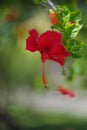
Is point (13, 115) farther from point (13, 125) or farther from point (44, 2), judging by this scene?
point (44, 2)

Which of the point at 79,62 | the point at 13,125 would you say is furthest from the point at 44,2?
the point at 13,125

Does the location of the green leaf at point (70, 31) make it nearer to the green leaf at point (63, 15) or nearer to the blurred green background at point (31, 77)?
the green leaf at point (63, 15)

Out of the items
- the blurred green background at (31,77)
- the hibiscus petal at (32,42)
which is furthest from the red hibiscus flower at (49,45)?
the blurred green background at (31,77)

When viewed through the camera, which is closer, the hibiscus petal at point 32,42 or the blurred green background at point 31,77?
the hibiscus petal at point 32,42

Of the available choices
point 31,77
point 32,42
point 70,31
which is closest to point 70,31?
point 70,31

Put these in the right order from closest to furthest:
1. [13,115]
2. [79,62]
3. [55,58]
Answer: [55,58] < [79,62] < [13,115]

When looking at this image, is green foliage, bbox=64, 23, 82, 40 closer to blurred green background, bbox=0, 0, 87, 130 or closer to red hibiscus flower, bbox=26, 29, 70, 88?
red hibiscus flower, bbox=26, 29, 70, 88
